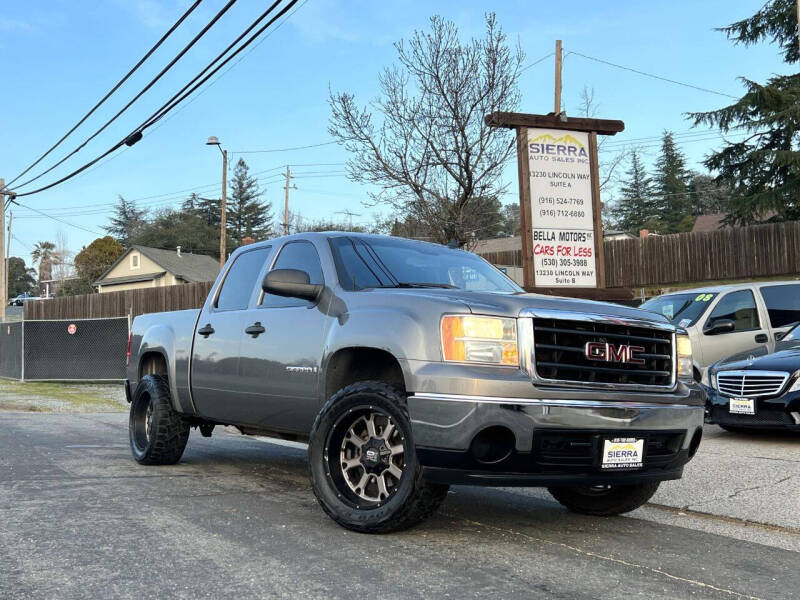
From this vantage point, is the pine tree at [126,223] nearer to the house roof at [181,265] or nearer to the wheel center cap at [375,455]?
the house roof at [181,265]

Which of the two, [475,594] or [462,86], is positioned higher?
[462,86]

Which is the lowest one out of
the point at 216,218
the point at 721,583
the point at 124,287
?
the point at 721,583

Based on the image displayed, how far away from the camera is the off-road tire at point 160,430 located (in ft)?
23.5

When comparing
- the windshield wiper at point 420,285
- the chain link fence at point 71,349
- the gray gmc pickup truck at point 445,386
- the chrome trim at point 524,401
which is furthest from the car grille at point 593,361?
the chain link fence at point 71,349

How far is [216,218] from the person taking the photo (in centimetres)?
8988

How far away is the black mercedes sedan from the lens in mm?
8398

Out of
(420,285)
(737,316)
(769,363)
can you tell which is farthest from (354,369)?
(737,316)

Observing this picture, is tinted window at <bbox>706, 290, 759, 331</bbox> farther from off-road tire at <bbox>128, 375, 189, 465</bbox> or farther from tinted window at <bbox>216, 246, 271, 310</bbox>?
off-road tire at <bbox>128, 375, 189, 465</bbox>

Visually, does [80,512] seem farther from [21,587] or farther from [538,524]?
[538,524]

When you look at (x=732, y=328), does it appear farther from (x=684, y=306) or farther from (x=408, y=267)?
(x=408, y=267)

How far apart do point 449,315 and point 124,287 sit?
2655 inches

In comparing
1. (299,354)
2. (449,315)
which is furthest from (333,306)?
(449,315)

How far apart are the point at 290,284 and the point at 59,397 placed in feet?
44.9

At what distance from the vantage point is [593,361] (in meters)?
4.57
